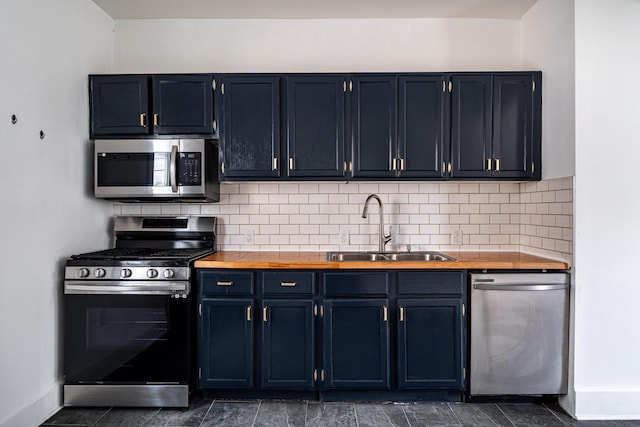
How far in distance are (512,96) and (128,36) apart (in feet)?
10.1

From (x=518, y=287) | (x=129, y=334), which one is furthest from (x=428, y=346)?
(x=129, y=334)

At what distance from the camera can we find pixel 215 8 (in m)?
3.25

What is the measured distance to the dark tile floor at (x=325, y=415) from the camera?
257 cm

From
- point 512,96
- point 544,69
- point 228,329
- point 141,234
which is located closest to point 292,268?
point 228,329

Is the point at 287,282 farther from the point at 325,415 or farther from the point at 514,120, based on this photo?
the point at 514,120

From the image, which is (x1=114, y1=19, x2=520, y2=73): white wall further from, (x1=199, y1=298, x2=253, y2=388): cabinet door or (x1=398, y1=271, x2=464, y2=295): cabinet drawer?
(x1=199, y1=298, x2=253, y2=388): cabinet door

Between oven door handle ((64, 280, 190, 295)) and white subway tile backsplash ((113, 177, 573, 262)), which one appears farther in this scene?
white subway tile backsplash ((113, 177, 573, 262))

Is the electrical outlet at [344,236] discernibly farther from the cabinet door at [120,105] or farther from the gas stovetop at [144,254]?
the cabinet door at [120,105]

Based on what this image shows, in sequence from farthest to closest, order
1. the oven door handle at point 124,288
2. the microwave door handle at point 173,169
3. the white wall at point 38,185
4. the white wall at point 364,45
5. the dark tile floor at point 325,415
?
the white wall at point 364,45 → the microwave door handle at point 173,169 → the oven door handle at point 124,288 → the dark tile floor at point 325,415 → the white wall at point 38,185

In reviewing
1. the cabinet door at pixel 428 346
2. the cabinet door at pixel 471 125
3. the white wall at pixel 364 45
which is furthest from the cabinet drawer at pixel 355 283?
the white wall at pixel 364 45

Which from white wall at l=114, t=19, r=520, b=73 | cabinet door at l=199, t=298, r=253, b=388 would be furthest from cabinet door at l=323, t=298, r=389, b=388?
white wall at l=114, t=19, r=520, b=73

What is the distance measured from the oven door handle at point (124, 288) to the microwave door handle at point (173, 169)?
2.32ft
